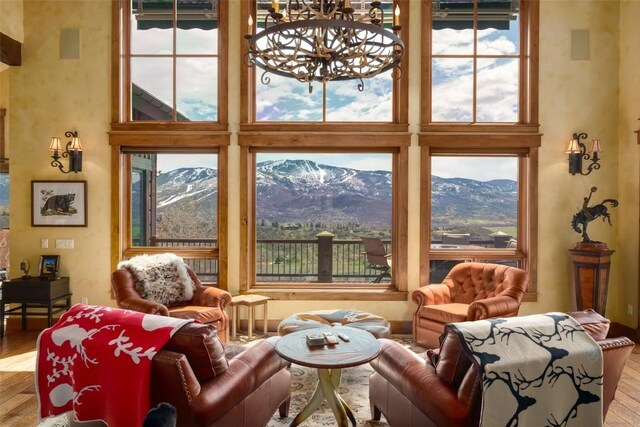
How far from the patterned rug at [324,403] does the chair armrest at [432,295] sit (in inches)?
39.6

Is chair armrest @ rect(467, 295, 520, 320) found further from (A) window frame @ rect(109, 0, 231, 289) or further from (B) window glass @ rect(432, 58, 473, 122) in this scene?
(A) window frame @ rect(109, 0, 231, 289)

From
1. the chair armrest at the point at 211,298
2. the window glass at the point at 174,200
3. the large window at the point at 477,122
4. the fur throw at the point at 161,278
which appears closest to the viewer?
the fur throw at the point at 161,278

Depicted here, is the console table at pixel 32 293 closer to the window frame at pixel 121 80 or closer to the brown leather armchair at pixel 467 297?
the window frame at pixel 121 80

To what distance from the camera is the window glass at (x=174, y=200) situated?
16.6 feet

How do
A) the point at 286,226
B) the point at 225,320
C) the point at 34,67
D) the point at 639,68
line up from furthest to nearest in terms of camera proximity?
the point at 286,226 → the point at 34,67 → the point at 639,68 → the point at 225,320

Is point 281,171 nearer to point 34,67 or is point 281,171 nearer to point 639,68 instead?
point 34,67

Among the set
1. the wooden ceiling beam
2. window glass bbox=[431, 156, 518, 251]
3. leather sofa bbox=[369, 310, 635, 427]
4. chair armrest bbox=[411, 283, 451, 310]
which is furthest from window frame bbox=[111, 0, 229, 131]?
leather sofa bbox=[369, 310, 635, 427]

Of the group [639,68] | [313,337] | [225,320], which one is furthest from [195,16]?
[639,68]

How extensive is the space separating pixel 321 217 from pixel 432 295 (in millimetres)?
1691

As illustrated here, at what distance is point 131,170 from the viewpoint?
199 inches

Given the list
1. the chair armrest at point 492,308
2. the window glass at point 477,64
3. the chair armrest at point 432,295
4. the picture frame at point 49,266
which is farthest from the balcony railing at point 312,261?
the window glass at point 477,64

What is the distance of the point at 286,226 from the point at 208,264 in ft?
3.57

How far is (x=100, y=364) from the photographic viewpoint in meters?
1.93

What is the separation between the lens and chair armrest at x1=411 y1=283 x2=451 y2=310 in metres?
4.34
